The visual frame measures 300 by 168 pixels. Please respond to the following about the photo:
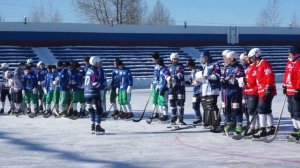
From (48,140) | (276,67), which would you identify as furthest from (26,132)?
(276,67)

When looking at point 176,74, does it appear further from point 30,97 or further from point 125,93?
point 30,97

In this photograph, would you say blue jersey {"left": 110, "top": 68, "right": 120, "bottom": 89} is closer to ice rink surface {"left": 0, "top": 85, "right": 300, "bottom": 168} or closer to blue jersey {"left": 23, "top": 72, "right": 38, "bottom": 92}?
ice rink surface {"left": 0, "top": 85, "right": 300, "bottom": 168}

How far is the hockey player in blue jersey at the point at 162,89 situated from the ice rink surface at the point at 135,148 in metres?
0.59

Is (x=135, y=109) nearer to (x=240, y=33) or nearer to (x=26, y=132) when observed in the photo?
(x=26, y=132)

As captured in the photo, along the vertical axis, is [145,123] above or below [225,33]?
below

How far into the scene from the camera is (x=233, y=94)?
1071cm

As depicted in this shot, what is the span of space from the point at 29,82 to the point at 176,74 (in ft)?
18.3

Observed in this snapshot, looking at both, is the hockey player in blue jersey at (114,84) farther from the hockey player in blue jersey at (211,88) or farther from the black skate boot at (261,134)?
the black skate boot at (261,134)

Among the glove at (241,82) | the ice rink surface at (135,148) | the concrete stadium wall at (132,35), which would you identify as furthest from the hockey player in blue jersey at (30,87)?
the concrete stadium wall at (132,35)

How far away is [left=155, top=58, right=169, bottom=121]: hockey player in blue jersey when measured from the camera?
42.9ft

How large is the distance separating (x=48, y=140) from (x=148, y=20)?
6465 centimetres

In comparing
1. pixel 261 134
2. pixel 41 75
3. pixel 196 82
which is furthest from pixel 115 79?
pixel 261 134

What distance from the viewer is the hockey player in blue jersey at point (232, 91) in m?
10.6

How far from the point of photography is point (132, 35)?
40406 mm
